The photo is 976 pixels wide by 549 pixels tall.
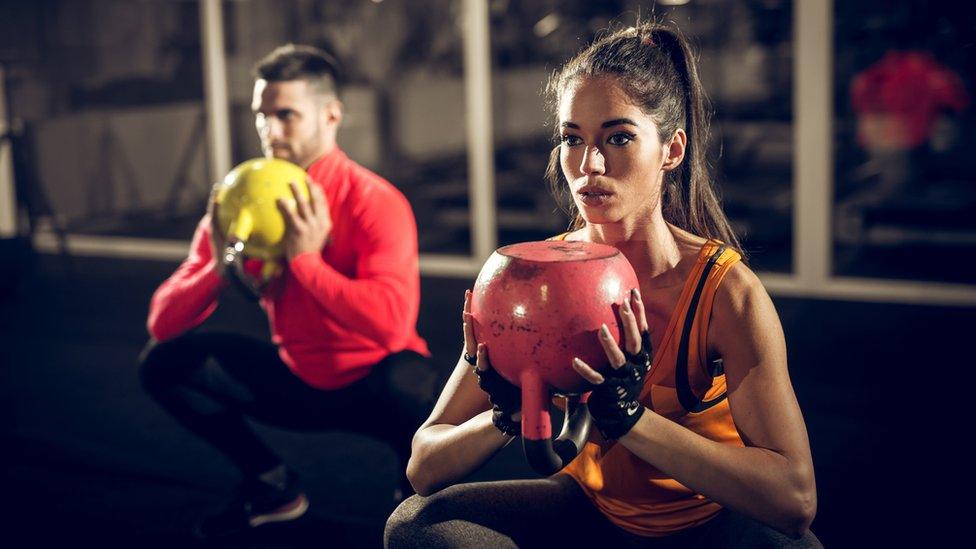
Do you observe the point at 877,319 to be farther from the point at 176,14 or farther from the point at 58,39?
the point at 58,39

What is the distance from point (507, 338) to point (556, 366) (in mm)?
64

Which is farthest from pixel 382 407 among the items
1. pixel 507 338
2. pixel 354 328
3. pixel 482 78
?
pixel 482 78

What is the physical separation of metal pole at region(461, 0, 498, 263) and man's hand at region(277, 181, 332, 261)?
326 cm

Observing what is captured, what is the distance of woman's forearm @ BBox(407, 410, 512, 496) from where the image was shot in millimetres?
1375

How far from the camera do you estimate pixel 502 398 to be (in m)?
1.30

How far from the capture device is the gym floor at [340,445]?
2.60m

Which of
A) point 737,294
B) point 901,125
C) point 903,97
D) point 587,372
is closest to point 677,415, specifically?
point 737,294

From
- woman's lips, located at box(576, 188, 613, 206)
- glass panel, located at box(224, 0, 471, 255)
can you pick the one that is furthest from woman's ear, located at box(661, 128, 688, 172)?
glass panel, located at box(224, 0, 471, 255)

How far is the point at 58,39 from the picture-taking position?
7055mm

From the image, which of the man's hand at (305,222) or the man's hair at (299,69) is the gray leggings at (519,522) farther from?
the man's hair at (299,69)

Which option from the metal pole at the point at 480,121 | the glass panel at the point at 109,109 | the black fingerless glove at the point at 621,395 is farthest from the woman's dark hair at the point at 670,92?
the glass panel at the point at 109,109

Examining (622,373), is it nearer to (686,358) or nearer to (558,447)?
(558,447)

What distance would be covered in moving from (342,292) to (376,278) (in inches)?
3.3

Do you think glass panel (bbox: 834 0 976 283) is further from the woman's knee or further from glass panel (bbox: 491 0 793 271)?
the woman's knee
